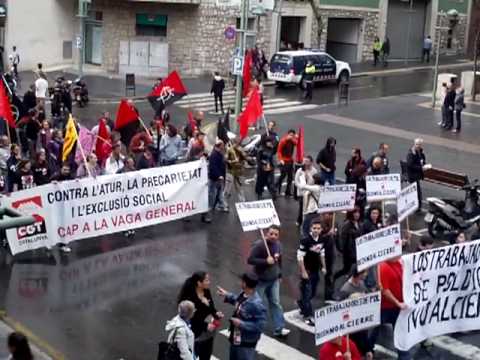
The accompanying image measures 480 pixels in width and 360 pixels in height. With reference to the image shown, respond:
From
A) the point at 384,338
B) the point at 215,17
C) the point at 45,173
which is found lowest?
the point at 384,338

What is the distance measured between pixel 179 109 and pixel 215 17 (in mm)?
10869

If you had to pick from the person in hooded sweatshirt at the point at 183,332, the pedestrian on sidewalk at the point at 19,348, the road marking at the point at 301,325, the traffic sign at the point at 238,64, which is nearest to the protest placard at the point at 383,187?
the road marking at the point at 301,325

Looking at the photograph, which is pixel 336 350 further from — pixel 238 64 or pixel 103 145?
pixel 238 64

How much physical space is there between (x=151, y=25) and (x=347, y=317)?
113 ft

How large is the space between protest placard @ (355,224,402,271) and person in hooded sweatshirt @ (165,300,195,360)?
7.91ft

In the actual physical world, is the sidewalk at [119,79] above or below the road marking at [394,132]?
above

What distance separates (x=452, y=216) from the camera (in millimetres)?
17172

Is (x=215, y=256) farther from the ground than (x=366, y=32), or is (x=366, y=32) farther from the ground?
(x=366, y=32)

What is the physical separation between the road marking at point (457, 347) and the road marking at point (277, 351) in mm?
1814

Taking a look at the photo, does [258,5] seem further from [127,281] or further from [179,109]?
[127,281]

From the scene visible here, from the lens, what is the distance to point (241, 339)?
9734 millimetres

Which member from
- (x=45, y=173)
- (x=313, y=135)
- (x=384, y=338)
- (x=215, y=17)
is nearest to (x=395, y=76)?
(x=215, y=17)

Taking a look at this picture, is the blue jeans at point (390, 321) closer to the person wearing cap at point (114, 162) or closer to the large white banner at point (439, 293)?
the large white banner at point (439, 293)

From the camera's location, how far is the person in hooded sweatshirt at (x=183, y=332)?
29.4 ft
